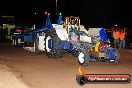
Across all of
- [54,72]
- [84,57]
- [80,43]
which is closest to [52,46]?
[80,43]

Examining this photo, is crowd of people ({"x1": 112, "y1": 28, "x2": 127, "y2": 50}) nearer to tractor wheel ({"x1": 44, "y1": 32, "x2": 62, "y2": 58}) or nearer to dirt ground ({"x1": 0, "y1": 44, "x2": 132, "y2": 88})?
tractor wheel ({"x1": 44, "y1": 32, "x2": 62, "y2": 58})

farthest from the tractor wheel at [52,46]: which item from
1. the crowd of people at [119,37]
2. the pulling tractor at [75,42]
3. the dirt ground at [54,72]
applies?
Result: the crowd of people at [119,37]

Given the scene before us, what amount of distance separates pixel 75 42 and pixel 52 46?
1.60 m

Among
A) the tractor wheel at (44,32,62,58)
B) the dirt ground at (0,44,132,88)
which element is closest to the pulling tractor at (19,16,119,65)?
the tractor wheel at (44,32,62,58)

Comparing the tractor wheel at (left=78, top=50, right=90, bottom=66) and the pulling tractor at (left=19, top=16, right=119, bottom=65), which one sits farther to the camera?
the pulling tractor at (left=19, top=16, right=119, bottom=65)

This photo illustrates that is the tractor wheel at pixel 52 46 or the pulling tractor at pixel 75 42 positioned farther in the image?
the tractor wheel at pixel 52 46

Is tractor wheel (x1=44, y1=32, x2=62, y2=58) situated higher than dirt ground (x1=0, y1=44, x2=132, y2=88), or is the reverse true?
tractor wheel (x1=44, y1=32, x2=62, y2=58)

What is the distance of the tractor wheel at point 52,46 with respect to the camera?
1914 cm

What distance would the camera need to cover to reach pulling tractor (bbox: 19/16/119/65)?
17000 millimetres

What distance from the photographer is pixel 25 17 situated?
88.6 meters

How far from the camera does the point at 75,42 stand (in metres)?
18.3

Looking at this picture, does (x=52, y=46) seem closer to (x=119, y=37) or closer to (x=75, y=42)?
(x=75, y=42)

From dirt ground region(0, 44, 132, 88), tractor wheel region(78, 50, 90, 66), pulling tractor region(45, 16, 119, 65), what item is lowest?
dirt ground region(0, 44, 132, 88)

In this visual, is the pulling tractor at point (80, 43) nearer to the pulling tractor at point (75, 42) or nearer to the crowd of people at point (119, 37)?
the pulling tractor at point (75, 42)
